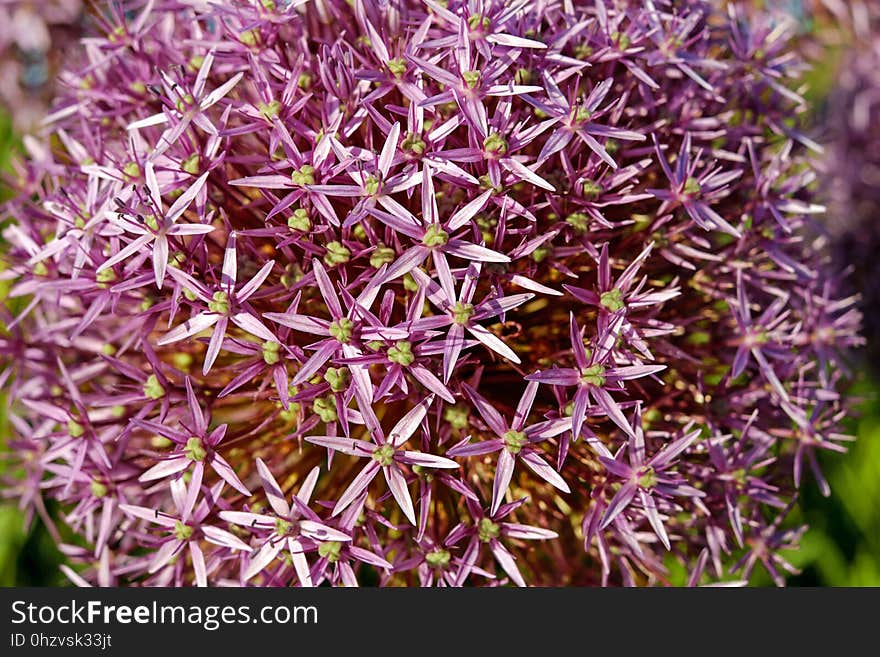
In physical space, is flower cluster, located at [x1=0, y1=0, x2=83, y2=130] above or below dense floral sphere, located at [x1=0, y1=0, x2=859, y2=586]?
above

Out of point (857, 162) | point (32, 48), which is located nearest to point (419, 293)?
point (32, 48)

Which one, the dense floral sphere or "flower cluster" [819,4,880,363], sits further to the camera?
"flower cluster" [819,4,880,363]

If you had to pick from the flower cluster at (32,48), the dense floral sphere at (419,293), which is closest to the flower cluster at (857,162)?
the dense floral sphere at (419,293)

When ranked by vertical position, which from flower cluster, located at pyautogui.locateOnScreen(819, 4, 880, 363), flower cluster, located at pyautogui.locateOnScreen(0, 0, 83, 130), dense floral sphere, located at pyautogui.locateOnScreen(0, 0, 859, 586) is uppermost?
flower cluster, located at pyautogui.locateOnScreen(0, 0, 83, 130)

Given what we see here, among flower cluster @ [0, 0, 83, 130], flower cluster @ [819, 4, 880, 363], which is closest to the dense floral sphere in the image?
flower cluster @ [819, 4, 880, 363]

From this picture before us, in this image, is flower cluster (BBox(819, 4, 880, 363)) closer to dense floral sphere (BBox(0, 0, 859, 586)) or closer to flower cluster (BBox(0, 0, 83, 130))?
dense floral sphere (BBox(0, 0, 859, 586))

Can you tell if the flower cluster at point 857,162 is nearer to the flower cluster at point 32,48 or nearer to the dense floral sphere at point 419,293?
the dense floral sphere at point 419,293
